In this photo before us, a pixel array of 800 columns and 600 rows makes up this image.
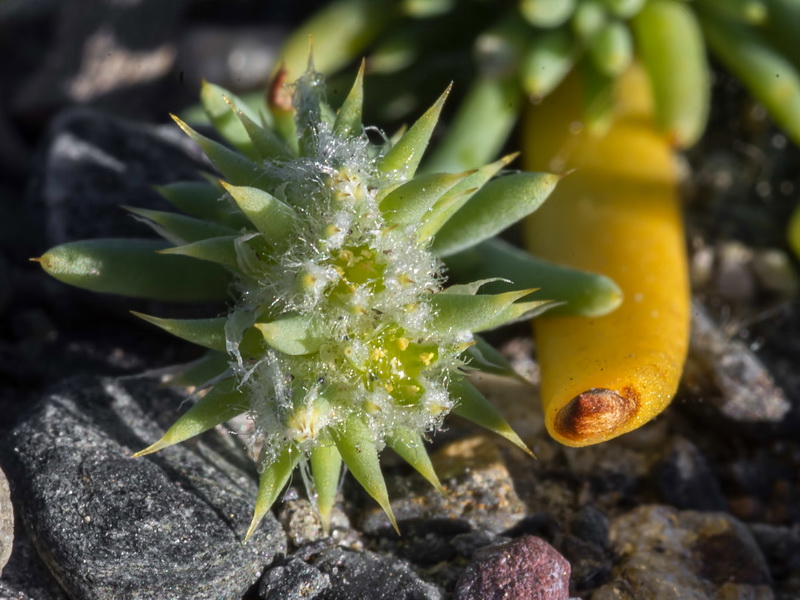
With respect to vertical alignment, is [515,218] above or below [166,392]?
above

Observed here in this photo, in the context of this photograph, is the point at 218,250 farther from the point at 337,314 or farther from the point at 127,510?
the point at 127,510

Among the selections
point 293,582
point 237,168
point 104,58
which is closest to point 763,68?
point 237,168

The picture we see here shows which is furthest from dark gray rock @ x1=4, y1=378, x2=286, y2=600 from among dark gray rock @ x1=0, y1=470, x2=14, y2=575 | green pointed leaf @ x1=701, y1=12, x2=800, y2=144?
green pointed leaf @ x1=701, y1=12, x2=800, y2=144

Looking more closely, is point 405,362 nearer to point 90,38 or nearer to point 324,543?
point 324,543

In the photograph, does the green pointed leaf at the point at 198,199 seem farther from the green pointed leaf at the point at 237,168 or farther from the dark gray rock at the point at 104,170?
the dark gray rock at the point at 104,170

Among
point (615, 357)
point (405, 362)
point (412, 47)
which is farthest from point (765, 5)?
point (405, 362)

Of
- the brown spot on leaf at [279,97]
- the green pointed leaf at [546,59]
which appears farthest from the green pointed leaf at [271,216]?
the green pointed leaf at [546,59]

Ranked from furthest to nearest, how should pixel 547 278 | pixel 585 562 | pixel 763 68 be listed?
pixel 763 68 → pixel 547 278 → pixel 585 562

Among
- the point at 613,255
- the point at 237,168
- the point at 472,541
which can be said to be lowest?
the point at 472,541
